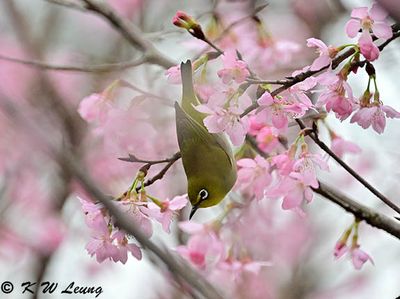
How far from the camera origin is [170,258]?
47 cm

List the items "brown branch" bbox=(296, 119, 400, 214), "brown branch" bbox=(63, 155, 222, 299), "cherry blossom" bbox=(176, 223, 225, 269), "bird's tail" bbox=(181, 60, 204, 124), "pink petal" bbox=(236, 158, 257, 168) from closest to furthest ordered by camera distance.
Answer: "brown branch" bbox=(63, 155, 222, 299) → "bird's tail" bbox=(181, 60, 204, 124) → "brown branch" bbox=(296, 119, 400, 214) → "pink petal" bbox=(236, 158, 257, 168) → "cherry blossom" bbox=(176, 223, 225, 269)

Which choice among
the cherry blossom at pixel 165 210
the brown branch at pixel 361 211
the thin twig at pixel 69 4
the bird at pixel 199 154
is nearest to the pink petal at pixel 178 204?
the cherry blossom at pixel 165 210

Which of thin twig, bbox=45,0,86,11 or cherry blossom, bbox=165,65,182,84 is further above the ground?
thin twig, bbox=45,0,86,11

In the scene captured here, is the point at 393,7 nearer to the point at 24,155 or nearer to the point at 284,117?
A: the point at 284,117

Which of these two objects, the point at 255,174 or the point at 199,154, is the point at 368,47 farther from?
the point at 255,174

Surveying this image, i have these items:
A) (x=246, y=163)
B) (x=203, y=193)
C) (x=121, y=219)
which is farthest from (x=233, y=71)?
(x=121, y=219)

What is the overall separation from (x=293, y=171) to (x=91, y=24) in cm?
267

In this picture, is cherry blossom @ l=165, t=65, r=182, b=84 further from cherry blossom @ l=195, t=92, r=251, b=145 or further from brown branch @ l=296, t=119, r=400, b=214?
brown branch @ l=296, t=119, r=400, b=214

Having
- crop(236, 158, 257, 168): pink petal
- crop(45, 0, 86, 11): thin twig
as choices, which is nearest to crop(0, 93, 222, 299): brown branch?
crop(236, 158, 257, 168): pink petal

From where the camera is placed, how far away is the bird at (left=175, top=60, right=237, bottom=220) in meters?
0.84

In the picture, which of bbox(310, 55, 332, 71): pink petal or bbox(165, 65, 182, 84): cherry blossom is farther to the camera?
bbox(165, 65, 182, 84): cherry blossom

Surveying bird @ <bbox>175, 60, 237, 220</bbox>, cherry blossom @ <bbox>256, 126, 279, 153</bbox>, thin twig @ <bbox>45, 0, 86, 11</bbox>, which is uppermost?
thin twig @ <bbox>45, 0, 86, 11</bbox>

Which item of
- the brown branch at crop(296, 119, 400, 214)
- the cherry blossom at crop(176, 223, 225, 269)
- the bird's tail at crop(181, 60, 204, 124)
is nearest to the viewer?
the bird's tail at crop(181, 60, 204, 124)

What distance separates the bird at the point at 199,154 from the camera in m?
0.84
